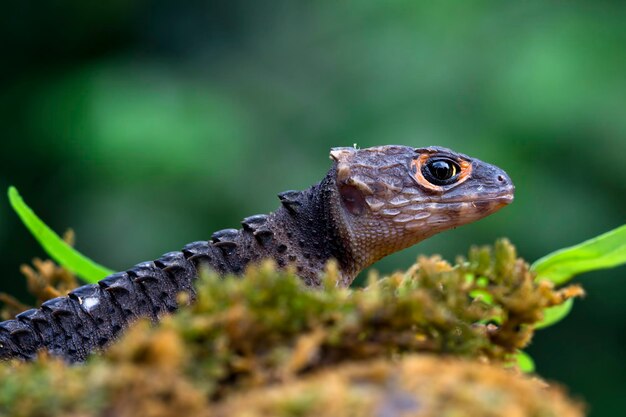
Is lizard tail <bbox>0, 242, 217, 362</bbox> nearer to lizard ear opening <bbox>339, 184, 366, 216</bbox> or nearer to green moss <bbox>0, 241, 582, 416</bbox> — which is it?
lizard ear opening <bbox>339, 184, 366, 216</bbox>

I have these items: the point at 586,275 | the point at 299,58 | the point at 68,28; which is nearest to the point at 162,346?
the point at 586,275

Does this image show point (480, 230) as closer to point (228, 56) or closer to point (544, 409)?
point (228, 56)

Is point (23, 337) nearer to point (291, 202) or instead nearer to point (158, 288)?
point (158, 288)

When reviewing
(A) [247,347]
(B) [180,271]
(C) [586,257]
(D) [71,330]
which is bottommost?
(C) [586,257]

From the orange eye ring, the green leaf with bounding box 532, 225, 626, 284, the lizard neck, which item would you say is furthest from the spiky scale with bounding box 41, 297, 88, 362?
the green leaf with bounding box 532, 225, 626, 284

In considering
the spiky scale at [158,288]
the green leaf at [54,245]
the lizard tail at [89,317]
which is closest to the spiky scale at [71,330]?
the lizard tail at [89,317]

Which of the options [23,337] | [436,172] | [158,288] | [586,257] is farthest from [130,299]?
[586,257]
